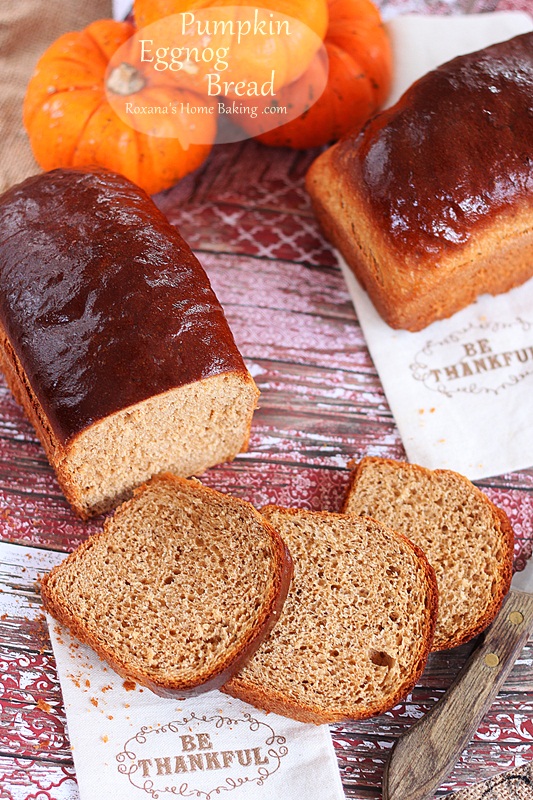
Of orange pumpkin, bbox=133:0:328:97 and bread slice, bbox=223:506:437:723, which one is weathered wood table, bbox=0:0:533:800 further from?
orange pumpkin, bbox=133:0:328:97

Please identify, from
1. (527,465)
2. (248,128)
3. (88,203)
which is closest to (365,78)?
(248,128)

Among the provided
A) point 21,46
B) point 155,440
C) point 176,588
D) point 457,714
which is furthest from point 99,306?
point 21,46

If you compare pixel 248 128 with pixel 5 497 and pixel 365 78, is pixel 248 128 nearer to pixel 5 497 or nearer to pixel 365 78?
pixel 365 78

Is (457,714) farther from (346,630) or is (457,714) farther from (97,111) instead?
(97,111)

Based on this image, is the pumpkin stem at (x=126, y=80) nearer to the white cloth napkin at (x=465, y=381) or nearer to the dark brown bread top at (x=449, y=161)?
the dark brown bread top at (x=449, y=161)

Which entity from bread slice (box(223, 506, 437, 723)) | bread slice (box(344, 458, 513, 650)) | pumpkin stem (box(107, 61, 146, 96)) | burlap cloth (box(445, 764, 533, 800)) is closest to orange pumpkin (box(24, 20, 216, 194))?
pumpkin stem (box(107, 61, 146, 96))
